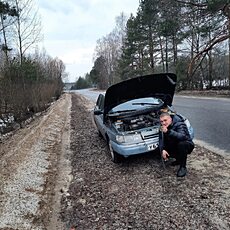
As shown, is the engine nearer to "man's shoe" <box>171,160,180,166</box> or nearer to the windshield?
the windshield

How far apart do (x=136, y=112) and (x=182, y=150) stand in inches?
72.4

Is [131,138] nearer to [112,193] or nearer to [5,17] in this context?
[112,193]

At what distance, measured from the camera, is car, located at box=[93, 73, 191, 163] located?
5777 mm

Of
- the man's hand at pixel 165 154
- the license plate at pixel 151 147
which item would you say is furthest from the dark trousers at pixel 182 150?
the license plate at pixel 151 147

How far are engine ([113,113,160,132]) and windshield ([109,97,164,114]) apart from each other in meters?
0.27

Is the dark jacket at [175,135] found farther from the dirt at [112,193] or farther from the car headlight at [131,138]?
the car headlight at [131,138]

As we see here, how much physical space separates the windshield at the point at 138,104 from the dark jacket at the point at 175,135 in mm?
1692

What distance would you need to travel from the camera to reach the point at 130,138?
18.9ft

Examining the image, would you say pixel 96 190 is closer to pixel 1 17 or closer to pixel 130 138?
pixel 130 138

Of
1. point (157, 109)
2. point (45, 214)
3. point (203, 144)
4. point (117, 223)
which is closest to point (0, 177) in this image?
point (45, 214)

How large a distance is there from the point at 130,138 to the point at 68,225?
2.35m

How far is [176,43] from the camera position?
122 feet

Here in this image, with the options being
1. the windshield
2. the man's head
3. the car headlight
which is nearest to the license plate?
the car headlight

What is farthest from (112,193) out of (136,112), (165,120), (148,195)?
(136,112)
